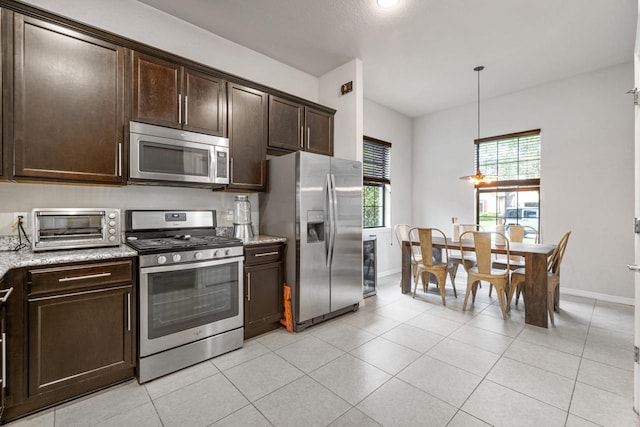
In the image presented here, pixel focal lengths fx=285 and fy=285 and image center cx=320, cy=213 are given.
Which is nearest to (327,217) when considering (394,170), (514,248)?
(514,248)

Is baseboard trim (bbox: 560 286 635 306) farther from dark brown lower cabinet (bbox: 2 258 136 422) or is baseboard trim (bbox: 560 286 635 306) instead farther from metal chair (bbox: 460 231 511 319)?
dark brown lower cabinet (bbox: 2 258 136 422)

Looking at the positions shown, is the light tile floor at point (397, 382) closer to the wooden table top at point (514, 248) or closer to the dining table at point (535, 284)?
the dining table at point (535, 284)

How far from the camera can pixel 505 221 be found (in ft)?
15.6

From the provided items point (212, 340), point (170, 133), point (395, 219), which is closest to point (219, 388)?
point (212, 340)

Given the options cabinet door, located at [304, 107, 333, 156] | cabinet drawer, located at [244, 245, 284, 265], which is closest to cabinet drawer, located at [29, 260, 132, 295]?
cabinet drawer, located at [244, 245, 284, 265]

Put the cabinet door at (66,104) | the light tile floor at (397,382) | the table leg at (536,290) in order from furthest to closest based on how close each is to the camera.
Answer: the table leg at (536,290)
the cabinet door at (66,104)
the light tile floor at (397,382)

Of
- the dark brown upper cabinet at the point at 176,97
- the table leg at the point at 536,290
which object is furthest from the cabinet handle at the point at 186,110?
the table leg at the point at 536,290

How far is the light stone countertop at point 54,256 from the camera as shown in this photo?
1654 millimetres

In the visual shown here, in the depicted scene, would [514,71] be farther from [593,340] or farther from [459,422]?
[459,422]

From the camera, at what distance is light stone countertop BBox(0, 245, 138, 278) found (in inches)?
65.1

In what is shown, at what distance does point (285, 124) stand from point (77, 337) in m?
2.61

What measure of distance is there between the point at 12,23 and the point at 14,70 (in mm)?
299

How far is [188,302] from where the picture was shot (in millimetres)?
2283

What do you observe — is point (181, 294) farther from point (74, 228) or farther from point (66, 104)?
point (66, 104)
